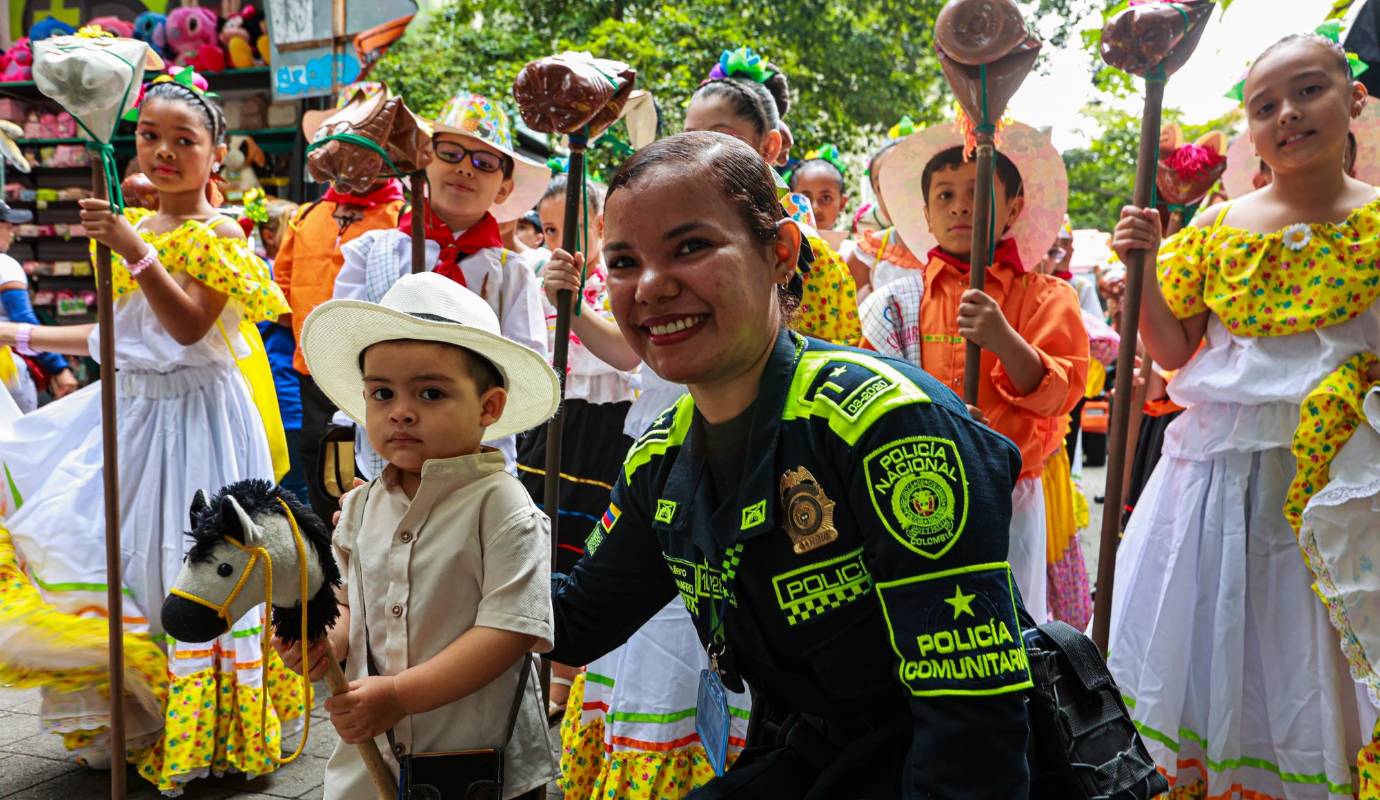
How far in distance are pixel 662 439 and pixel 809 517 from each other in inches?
17.0

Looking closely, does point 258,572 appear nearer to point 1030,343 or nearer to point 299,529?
point 299,529

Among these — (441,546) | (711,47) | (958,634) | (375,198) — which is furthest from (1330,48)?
(711,47)

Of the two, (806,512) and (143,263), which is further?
(143,263)

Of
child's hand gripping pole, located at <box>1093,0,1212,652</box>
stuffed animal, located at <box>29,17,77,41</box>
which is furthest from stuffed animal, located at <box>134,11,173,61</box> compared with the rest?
child's hand gripping pole, located at <box>1093,0,1212,652</box>

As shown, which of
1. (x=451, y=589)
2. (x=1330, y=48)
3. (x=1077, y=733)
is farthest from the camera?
(x=1330, y=48)

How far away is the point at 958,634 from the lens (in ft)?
4.84

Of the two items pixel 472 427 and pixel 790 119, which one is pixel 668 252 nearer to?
pixel 472 427

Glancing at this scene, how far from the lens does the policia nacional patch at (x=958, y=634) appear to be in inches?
57.6

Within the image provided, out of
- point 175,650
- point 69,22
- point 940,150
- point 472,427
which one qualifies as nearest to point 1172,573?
point 940,150

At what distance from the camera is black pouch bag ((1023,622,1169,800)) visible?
1.56 m

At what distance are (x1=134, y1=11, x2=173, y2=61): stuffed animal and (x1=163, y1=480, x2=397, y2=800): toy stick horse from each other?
33.8 ft

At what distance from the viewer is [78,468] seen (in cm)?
371

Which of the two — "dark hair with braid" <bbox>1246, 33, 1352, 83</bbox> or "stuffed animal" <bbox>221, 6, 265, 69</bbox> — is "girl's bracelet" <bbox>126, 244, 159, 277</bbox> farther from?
"stuffed animal" <bbox>221, 6, 265, 69</bbox>

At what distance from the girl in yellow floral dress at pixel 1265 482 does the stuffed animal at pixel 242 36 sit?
31.4 feet
